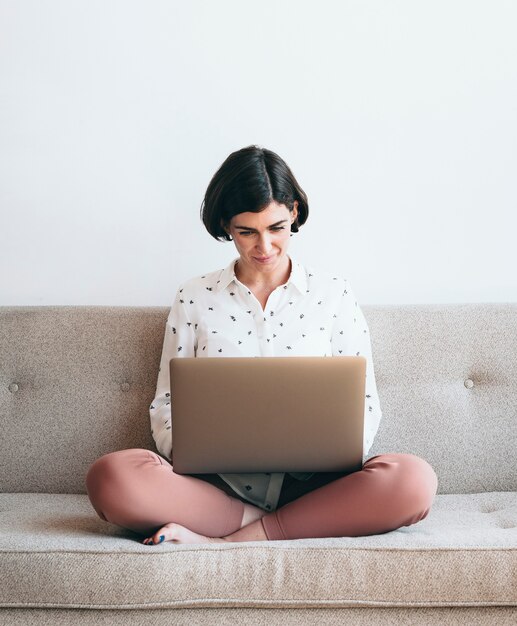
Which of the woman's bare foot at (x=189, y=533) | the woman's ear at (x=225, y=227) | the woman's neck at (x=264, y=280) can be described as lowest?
the woman's bare foot at (x=189, y=533)

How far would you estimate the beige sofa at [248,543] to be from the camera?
1408mm

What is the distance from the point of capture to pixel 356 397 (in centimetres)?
151

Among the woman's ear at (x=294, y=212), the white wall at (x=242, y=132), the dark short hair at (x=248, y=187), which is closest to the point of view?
the dark short hair at (x=248, y=187)

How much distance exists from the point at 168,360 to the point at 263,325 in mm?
254

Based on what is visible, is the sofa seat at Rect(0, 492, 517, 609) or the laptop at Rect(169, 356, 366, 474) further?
the laptop at Rect(169, 356, 366, 474)

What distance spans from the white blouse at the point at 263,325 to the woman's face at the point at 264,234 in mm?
86

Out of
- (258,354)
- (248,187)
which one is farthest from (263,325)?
(248,187)

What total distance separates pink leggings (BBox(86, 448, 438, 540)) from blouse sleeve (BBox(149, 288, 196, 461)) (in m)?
0.18

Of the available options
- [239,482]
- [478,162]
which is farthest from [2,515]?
[478,162]

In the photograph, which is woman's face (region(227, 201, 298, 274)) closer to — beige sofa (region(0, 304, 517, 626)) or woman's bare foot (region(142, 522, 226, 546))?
beige sofa (region(0, 304, 517, 626))

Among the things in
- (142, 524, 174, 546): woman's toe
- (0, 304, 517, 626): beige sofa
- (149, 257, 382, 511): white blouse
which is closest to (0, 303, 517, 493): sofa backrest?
(0, 304, 517, 626): beige sofa

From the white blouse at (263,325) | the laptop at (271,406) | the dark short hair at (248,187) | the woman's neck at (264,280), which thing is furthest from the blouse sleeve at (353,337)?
the laptop at (271,406)

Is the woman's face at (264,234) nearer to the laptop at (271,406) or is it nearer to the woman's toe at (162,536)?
the laptop at (271,406)

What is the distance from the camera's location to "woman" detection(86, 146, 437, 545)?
5.30 feet
